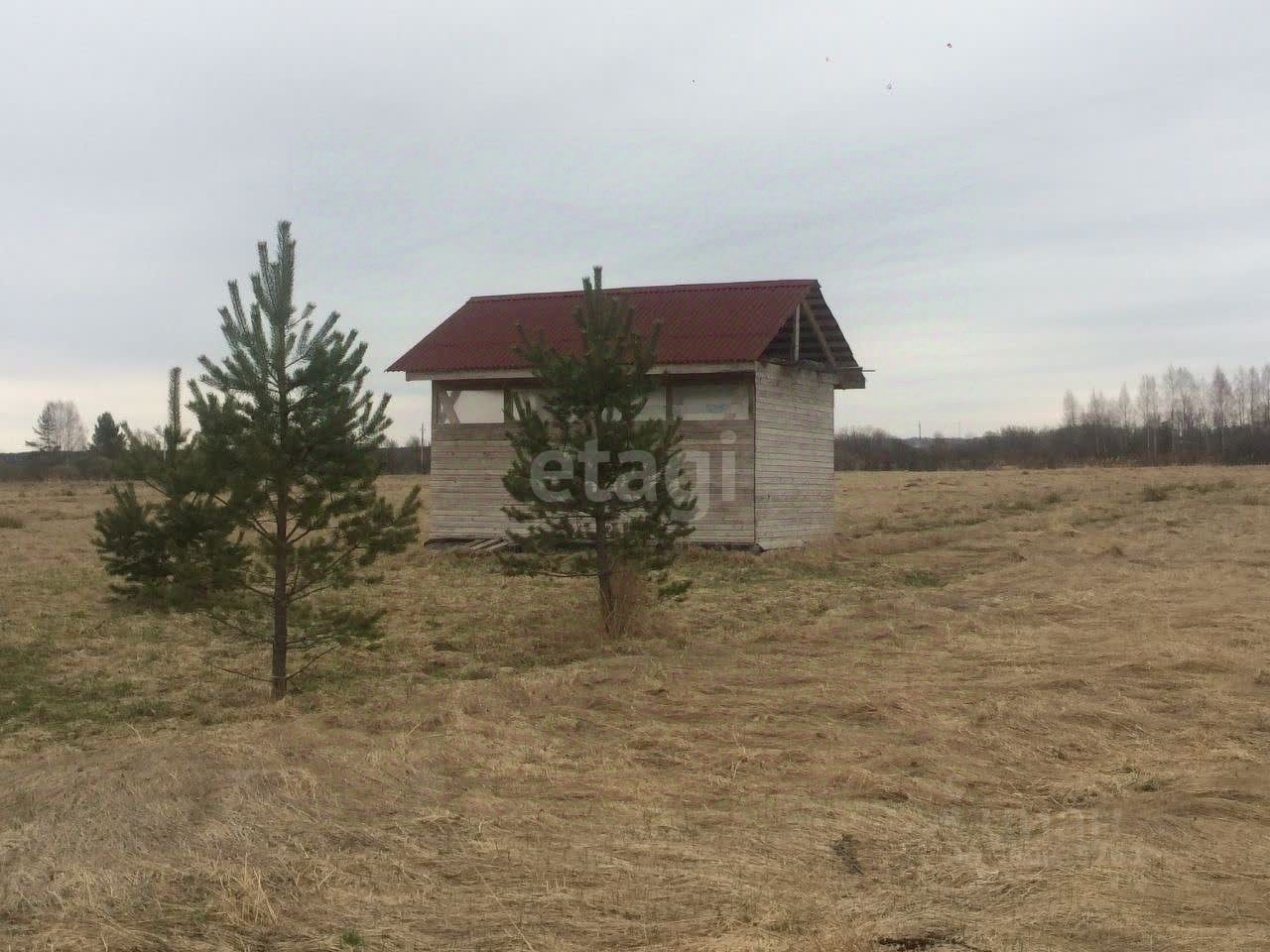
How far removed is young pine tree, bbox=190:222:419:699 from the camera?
8977 millimetres

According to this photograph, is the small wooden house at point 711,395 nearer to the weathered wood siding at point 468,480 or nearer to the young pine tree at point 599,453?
the weathered wood siding at point 468,480

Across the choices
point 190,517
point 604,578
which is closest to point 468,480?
point 604,578

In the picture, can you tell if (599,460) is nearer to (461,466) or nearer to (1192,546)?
(461,466)

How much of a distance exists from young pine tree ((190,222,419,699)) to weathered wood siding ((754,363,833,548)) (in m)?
11.1

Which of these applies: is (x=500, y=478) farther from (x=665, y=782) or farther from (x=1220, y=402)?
(x=1220, y=402)

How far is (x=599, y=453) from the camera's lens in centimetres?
1145

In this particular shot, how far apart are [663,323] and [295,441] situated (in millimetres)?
10809

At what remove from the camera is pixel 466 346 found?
21.5 metres

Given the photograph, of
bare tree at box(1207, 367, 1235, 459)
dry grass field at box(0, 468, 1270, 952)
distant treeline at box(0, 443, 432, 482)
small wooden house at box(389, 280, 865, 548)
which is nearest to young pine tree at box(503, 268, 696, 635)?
dry grass field at box(0, 468, 1270, 952)

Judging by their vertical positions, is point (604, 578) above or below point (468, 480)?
below

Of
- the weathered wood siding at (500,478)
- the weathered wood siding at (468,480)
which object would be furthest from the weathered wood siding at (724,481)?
the weathered wood siding at (468,480)

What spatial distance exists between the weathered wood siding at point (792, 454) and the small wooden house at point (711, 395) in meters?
0.04

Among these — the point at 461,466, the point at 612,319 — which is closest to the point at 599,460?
the point at 612,319

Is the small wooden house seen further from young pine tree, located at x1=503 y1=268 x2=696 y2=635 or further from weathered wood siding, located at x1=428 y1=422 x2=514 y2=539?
young pine tree, located at x1=503 y1=268 x2=696 y2=635
